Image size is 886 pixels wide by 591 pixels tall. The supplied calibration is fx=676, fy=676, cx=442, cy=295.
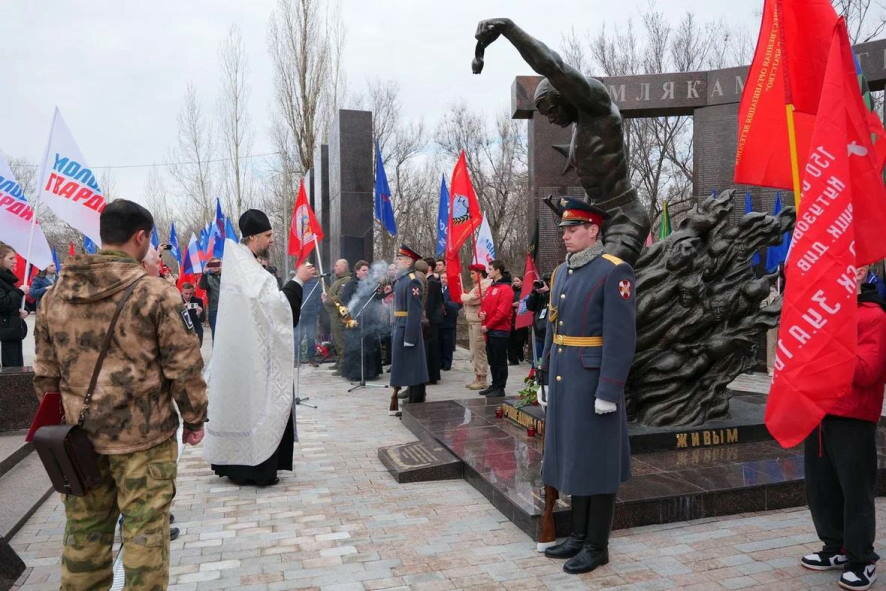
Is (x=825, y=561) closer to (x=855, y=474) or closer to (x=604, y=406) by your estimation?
(x=855, y=474)

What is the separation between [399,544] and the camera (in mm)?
4414

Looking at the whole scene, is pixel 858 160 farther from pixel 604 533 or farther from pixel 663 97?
pixel 663 97

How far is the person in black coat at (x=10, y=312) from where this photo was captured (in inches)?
320

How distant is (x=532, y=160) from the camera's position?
45.3ft

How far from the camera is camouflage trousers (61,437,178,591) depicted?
9.55 ft

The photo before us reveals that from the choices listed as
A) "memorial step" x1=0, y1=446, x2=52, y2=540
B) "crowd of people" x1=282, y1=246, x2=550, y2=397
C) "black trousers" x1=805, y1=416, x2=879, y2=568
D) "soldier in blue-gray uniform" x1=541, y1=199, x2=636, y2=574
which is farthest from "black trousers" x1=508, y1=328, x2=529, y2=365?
"black trousers" x1=805, y1=416, x2=879, y2=568

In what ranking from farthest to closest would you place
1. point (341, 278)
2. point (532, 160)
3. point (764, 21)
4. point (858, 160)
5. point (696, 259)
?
1. point (532, 160)
2. point (341, 278)
3. point (696, 259)
4. point (764, 21)
5. point (858, 160)

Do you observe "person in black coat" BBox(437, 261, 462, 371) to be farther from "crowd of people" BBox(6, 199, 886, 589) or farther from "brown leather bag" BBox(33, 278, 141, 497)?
"brown leather bag" BBox(33, 278, 141, 497)

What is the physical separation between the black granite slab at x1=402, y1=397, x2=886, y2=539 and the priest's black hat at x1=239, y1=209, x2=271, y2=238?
103 inches

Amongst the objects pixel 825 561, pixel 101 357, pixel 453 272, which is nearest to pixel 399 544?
pixel 101 357

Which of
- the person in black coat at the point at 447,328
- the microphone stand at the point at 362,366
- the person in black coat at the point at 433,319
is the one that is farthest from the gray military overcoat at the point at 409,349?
the person in black coat at the point at 447,328

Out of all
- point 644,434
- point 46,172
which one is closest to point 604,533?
point 644,434

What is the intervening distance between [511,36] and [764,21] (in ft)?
6.72

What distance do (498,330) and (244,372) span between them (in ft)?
16.5
